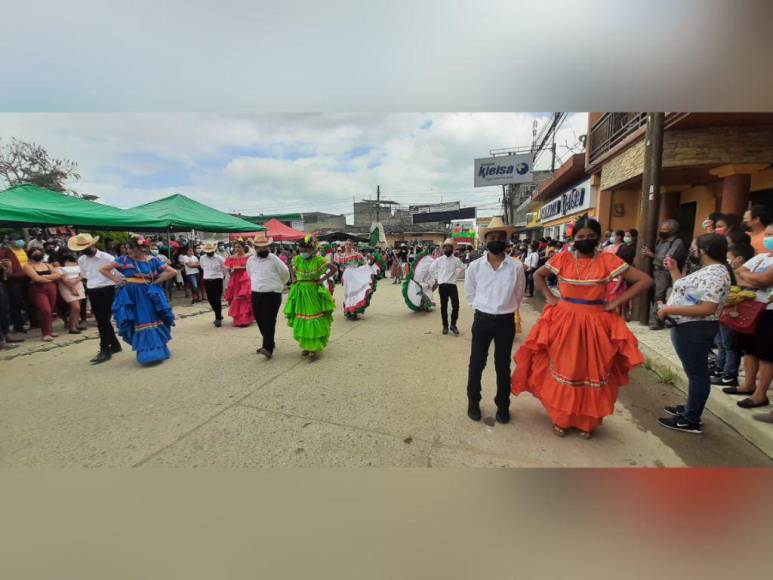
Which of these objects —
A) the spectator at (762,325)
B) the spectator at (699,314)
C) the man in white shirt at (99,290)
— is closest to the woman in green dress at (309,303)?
the man in white shirt at (99,290)

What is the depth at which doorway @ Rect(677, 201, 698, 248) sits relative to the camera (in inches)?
387

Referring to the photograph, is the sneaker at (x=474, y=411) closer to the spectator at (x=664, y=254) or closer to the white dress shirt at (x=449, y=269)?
the white dress shirt at (x=449, y=269)

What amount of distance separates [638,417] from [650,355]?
169cm

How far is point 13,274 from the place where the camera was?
5910 mm

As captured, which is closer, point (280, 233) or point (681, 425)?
point (681, 425)

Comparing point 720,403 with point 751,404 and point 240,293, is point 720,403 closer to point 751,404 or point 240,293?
point 751,404

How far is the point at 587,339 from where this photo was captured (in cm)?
267

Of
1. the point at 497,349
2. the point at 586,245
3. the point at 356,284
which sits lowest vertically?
the point at 497,349

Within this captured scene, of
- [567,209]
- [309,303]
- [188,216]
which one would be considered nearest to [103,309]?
[309,303]

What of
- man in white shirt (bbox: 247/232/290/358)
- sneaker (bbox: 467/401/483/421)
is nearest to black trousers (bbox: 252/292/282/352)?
man in white shirt (bbox: 247/232/290/358)

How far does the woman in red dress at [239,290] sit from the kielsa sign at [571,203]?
1082 centimetres

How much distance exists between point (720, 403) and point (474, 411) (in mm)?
2183

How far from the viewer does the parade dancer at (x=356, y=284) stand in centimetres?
734
